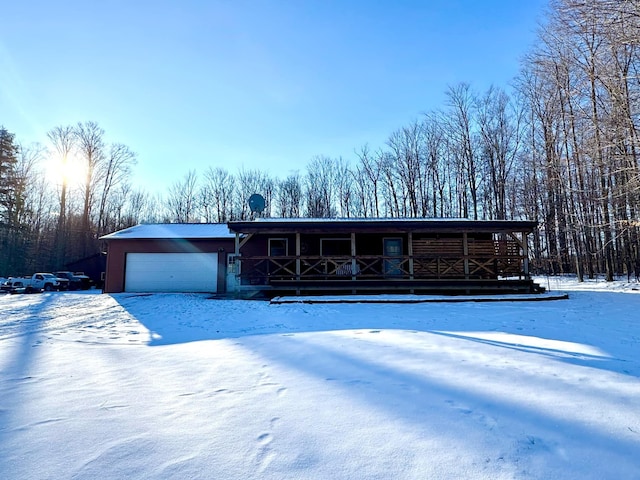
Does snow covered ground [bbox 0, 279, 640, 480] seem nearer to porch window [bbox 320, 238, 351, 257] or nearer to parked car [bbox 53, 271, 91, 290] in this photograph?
porch window [bbox 320, 238, 351, 257]

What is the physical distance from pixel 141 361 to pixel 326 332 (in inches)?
116

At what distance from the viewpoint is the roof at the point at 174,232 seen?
51.8 ft

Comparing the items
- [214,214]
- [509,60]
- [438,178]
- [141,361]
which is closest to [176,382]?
[141,361]

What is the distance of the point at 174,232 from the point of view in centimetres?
1681

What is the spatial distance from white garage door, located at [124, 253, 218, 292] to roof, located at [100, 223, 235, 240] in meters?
0.83

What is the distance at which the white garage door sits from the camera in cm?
1552

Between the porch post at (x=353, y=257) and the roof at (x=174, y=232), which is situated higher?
the roof at (x=174, y=232)

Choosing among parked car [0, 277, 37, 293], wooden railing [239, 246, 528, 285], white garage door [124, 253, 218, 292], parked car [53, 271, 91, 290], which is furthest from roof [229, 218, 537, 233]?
parked car [53, 271, 91, 290]

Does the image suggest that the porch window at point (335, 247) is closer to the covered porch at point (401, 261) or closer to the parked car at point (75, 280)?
the covered porch at point (401, 261)

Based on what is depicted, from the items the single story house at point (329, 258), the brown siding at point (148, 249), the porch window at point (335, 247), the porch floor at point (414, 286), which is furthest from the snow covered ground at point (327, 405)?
the brown siding at point (148, 249)

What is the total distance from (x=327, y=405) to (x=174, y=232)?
51.9 feet

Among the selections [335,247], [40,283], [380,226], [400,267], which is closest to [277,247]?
[335,247]

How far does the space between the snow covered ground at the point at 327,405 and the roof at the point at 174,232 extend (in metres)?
10.2

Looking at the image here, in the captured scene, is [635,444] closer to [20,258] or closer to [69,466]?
[69,466]
